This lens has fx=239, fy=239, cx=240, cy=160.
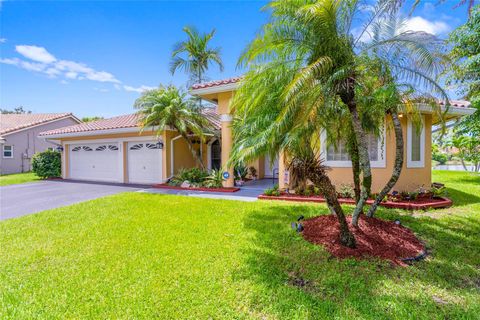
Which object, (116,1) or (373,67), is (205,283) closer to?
(373,67)

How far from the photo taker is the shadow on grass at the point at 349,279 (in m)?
3.22

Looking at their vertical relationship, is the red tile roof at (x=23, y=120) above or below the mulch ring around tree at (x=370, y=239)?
above

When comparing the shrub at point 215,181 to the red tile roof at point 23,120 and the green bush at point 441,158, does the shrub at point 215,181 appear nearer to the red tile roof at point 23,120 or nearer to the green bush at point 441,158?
the red tile roof at point 23,120

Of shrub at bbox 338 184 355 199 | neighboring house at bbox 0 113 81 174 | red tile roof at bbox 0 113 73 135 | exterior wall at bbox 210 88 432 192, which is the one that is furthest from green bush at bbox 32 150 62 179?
shrub at bbox 338 184 355 199

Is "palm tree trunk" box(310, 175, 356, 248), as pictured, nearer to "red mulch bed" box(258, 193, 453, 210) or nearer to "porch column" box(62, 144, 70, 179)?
"red mulch bed" box(258, 193, 453, 210)

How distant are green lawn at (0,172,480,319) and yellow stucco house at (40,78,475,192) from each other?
3.30 meters

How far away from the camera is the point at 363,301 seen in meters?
3.38

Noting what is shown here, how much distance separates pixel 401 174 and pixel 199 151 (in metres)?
11.9

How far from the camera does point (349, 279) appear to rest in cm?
394

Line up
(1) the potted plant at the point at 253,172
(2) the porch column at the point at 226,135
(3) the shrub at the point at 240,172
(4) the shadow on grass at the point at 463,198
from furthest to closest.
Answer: (1) the potted plant at the point at 253,172 < (3) the shrub at the point at 240,172 < (2) the porch column at the point at 226,135 < (4) the shadow on grass at the point at 463,198

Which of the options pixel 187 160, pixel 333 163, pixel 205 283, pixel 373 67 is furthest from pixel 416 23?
pixel 187 160

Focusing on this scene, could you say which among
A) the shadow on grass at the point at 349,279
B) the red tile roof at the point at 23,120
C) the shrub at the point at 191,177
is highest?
the red tile roof at the point at 23,120

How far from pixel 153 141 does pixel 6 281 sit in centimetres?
1161

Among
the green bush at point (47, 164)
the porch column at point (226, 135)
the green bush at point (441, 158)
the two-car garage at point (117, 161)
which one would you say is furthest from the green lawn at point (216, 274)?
the green bush at point (441, 158)
